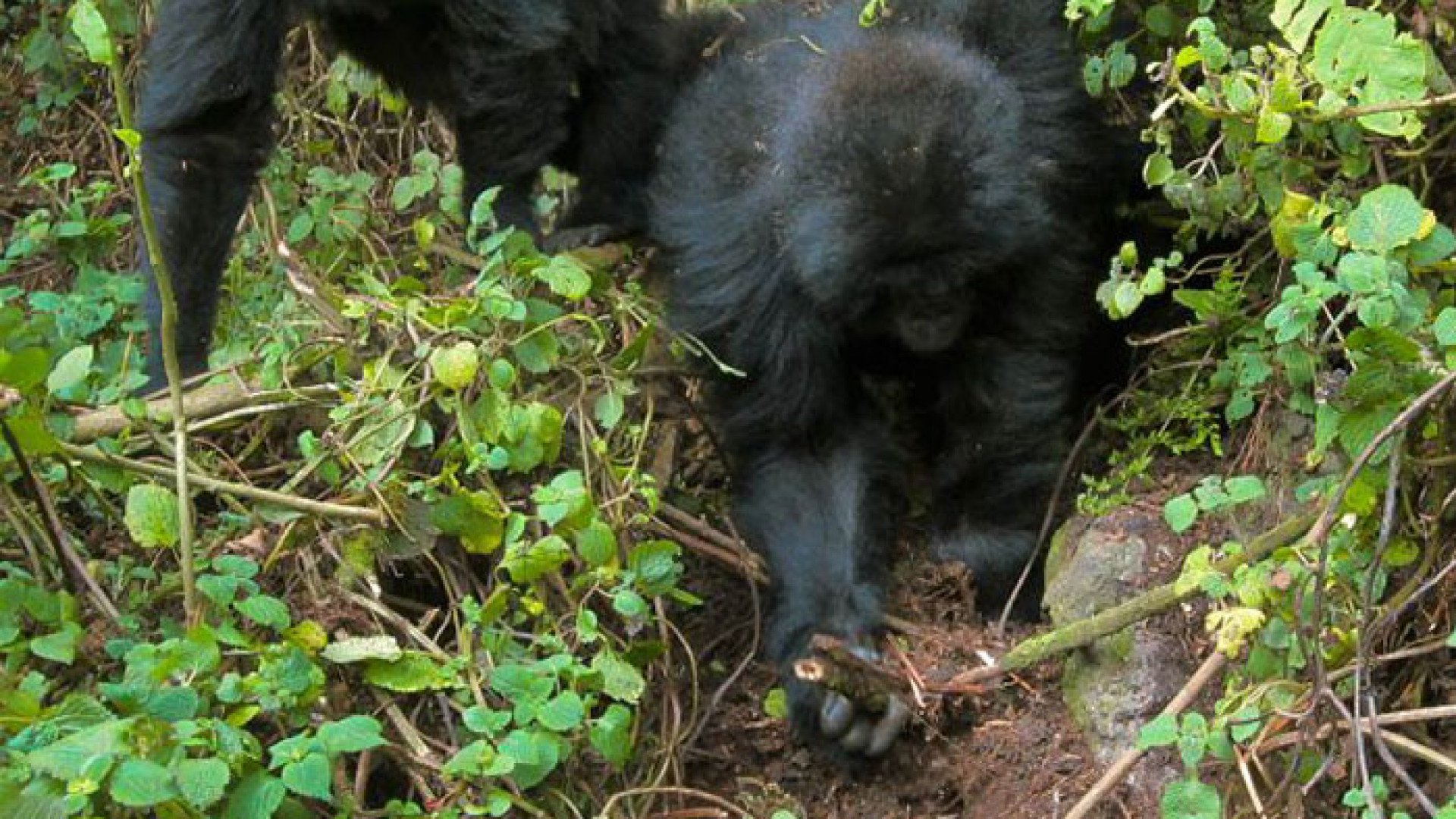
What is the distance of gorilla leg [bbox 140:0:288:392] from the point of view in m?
5.11

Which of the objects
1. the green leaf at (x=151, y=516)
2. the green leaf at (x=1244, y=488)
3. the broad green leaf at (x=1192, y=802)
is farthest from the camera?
the green leaf at (x=151, y=516)

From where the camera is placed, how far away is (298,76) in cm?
700

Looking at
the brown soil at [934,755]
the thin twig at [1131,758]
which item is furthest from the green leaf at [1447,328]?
the brown soil at [934,755]

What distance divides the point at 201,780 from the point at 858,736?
1698 mm

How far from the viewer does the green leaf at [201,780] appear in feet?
10.5

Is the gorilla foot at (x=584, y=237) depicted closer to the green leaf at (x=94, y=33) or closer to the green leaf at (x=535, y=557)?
the green leaf at (x=535, y=557)

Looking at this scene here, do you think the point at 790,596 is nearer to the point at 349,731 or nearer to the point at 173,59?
the point at 349,731

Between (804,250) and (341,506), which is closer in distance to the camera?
(341,506)

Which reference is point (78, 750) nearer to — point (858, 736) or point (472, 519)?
point (472, 519)

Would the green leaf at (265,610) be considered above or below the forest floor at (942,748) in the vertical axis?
above

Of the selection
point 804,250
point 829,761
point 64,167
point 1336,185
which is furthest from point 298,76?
point 1336,185

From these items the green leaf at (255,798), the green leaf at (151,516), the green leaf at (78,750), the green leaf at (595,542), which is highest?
the green leaf at (78,750)

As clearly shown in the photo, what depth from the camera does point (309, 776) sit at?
11.0 feet

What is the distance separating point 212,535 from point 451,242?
1949 millimetres
